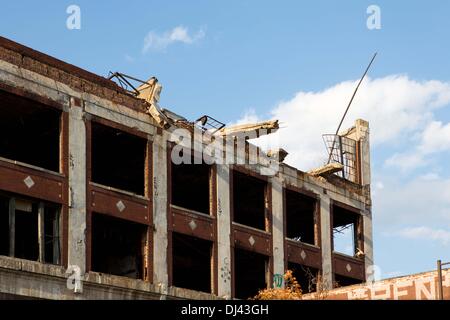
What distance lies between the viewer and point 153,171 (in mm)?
37531

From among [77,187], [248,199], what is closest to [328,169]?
[248,199]

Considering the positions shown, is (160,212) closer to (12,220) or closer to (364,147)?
(12,220)

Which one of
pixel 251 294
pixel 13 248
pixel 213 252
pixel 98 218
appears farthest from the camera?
pixel 251 294

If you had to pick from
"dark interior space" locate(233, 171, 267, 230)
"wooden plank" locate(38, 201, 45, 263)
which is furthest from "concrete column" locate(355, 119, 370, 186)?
"wooden plank" locate(38, 201, 45, 263)

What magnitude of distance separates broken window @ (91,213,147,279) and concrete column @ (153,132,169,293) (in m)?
0.56

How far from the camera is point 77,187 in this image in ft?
113

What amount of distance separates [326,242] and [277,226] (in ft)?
12.8

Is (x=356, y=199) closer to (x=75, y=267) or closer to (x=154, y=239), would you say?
(x=154, y=239)

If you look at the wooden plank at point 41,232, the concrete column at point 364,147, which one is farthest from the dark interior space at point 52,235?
the concrete column at point 364,147

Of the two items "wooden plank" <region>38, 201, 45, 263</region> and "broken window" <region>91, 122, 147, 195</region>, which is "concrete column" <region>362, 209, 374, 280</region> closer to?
"broken window" <region>91, 122, 147, 195</region>

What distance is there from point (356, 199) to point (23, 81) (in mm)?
21872

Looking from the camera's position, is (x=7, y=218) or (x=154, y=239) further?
(x=154, y=239)

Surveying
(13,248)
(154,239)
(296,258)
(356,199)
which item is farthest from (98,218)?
(356,199)
